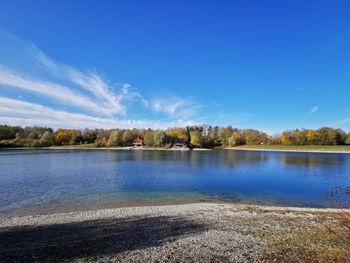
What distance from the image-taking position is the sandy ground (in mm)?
6566

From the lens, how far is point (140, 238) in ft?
26.7

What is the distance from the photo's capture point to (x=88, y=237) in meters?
8.27

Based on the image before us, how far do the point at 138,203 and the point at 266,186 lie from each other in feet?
45.4

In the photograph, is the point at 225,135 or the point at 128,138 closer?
the point at 128,138

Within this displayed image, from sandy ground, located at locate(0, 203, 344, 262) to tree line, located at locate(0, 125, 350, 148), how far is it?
354ft

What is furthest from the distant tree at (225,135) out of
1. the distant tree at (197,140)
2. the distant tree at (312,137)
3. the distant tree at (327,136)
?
the distant tree at (327,136)

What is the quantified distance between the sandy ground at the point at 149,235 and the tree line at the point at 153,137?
4252 inches

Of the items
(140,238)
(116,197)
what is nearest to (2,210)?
(116,197)

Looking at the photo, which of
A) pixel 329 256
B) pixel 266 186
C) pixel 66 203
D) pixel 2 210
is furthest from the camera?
pixel 266 186

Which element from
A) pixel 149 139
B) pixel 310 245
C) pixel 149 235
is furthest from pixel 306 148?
pixel 149 235

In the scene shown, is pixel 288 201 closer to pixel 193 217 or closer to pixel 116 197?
pixel 193 217

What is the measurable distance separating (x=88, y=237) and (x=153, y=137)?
114 meters

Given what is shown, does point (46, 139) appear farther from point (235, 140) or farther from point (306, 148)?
point (306, 148)

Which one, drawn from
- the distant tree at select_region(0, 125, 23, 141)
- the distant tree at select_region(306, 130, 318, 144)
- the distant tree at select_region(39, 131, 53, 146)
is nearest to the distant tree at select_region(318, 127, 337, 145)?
the distant tree at select_region(306, 130, 318, 144)
